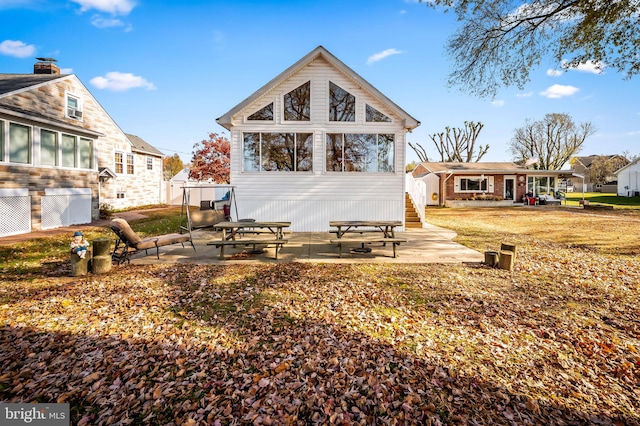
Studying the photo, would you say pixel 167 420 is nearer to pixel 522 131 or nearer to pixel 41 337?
pixel 41 337

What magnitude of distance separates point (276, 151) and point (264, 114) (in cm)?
153

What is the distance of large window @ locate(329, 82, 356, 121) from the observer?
12.3 meters

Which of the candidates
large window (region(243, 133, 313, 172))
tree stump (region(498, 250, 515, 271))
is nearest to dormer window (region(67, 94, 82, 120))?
large window (region(243, 133, 313, 172))

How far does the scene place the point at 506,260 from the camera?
726cm

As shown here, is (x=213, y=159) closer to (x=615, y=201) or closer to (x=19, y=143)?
(x=19, y=143)

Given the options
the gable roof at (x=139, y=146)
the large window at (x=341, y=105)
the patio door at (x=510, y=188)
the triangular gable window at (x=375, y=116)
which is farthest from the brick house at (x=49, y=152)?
the patio door at (x=510, y=188)

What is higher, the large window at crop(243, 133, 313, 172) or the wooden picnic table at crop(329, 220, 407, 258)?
the large window at crop(243, 133, 313, 172)

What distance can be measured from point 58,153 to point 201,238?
354 inches

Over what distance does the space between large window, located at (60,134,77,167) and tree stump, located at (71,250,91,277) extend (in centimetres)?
1092

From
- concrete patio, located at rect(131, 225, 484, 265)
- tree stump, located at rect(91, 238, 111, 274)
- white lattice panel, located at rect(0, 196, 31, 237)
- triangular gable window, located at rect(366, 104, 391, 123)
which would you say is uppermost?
triangular gable window, located at rect(366, 104, 391, 123)

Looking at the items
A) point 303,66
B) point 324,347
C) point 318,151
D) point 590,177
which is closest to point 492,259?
point 324,347

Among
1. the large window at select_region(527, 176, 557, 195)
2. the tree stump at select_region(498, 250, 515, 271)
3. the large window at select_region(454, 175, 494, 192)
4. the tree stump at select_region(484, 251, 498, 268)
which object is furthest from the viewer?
the large window at select_region(527, 176, 557, 195)

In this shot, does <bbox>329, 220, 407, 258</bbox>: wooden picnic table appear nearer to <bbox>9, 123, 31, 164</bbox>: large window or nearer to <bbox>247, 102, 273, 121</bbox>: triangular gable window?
<bbox>247, 102, 273, 121</bbox>: triangular gable window

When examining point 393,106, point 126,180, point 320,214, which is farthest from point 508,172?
point 126,180
